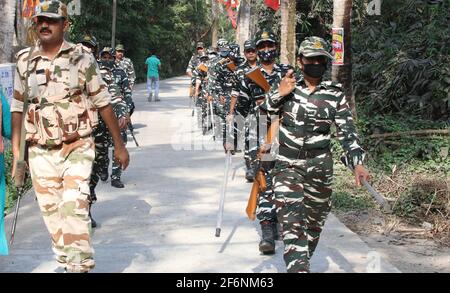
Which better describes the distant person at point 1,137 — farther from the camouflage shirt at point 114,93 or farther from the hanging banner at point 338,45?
the hanging banner at point 338,45

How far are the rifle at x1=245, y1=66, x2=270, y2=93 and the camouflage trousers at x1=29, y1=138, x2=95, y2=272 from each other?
1781 mm

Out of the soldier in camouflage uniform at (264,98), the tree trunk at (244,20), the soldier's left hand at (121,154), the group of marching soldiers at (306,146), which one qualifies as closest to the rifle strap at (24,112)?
the soldier's left hand at (121,154)

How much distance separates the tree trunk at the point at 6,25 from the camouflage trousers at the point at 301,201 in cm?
669

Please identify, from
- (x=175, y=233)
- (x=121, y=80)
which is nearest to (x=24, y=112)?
(x=175, y=233)

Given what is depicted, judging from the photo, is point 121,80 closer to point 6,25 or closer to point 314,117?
point 6,25

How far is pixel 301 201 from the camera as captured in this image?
4.80 meters

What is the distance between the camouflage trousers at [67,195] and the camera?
4535 millimetres

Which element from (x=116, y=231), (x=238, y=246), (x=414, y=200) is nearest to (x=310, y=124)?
(x=238, y=246)

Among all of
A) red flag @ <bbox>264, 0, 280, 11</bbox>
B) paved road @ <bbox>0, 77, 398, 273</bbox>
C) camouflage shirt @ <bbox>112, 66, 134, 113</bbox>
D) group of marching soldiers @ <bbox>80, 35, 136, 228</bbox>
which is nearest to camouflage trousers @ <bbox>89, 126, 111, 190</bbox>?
group of marching soldiers @ <bbox>80, 35, 136, 228</bbox>

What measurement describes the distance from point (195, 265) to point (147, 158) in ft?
20.1

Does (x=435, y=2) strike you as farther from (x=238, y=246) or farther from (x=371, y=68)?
(x=238, y=246)

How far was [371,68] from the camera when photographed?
566 inches

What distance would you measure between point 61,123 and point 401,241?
394 centimetres

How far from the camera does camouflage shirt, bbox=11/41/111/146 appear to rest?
4.58 meters
